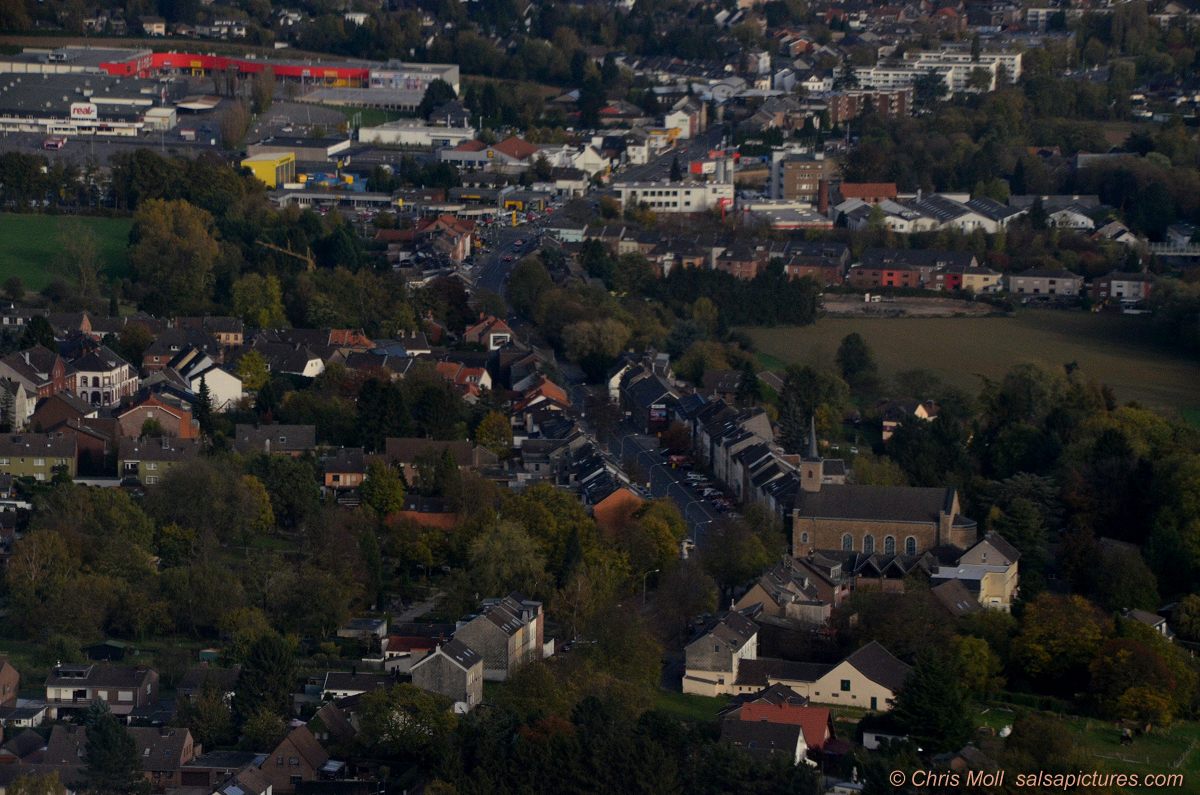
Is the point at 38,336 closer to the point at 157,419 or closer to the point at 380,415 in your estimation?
the point at 157,419

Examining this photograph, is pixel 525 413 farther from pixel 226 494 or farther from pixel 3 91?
pixel 3 91

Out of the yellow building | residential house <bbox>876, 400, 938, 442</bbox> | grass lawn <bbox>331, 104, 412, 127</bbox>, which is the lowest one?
grass lawn <bbox>331, 104, 412, 127</bbox>

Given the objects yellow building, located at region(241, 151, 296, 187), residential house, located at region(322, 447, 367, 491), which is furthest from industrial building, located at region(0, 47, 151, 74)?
residential house, located at region(322, 447, 367, 491)

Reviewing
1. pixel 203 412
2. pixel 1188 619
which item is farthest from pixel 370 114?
pixel 1188 619

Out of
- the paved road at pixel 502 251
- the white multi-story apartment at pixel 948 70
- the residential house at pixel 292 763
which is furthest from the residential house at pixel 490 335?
the white multi-story apartment at pixel 948 70

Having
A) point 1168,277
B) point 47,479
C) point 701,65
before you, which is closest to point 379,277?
point 47,479

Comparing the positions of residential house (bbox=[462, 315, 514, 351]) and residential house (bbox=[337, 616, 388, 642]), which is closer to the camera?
residential house (bbox=[337, 616, 388, 642])

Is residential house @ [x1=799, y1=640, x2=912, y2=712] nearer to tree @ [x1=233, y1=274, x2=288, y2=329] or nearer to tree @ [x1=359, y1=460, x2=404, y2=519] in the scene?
tree @ [x1=359, y1=460, x2=404, y2=519]
